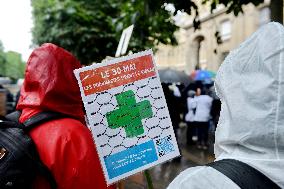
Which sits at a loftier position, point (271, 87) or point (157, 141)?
point (271, 87)

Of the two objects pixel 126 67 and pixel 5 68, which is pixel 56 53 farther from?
pixel 5 68

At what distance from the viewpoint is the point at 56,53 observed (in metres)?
2.30

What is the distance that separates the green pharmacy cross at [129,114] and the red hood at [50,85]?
197mm

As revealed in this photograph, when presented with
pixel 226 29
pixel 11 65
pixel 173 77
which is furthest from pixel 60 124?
pixel 11 65

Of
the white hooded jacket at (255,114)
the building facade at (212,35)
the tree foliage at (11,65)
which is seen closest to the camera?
the white hooded jacket at (255,114)

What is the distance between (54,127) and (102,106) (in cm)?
27

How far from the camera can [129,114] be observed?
7.59ft

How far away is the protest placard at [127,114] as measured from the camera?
219 cm

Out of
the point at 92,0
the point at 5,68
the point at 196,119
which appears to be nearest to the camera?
the point at 196,119

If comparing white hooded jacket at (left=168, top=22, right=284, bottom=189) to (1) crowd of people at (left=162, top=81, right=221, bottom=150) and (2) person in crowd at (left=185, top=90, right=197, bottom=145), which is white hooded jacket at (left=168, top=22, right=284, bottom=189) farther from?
(2) person in crowd at (left=185, top=90, right=197, bottom=145)

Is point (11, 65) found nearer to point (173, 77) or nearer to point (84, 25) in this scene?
point (84, 25)

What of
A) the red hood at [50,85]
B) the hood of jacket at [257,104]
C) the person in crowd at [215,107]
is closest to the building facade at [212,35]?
the person in crowd at [215,107]

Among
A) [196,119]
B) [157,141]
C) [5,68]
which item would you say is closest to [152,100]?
[157,141]

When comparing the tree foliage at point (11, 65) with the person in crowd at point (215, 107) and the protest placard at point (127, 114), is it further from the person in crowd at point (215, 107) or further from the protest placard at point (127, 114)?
the protest placard at point (127, 114)
